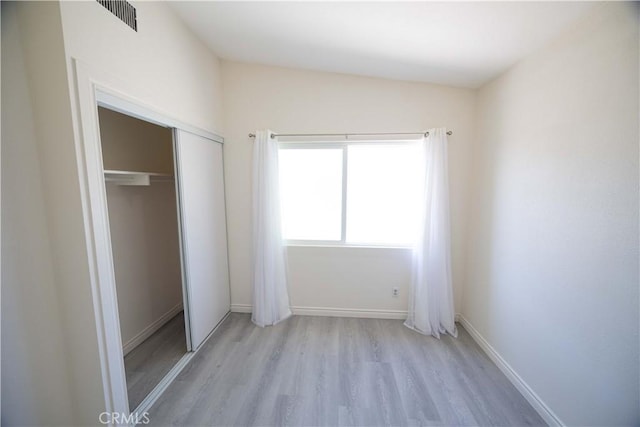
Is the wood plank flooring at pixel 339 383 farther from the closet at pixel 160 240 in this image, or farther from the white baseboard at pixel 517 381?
the closet at pixel 160 240

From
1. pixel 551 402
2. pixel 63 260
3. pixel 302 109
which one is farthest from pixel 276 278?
pixel 551 402

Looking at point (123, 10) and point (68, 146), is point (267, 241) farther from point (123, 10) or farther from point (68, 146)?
point (123, 10)

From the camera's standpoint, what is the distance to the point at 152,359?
6.48 ft

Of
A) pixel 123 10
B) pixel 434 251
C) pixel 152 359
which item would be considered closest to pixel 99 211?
pixel 123 10

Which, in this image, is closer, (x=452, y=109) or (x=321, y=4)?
(x=321, y=4)

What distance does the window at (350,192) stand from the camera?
96.8 inches

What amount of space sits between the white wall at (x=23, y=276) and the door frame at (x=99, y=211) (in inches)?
8.2

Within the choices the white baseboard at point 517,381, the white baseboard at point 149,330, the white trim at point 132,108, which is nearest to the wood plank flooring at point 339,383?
the white baseboard at point 517,381

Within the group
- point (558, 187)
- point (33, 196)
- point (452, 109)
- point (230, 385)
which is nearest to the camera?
point (33, 196)

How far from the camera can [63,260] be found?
44.5 inches

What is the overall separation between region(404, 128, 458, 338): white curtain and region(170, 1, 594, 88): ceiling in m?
0.62

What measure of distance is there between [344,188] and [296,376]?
1766mm

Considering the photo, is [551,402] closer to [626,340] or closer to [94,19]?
[626,340]

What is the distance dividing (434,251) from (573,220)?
3.55 ft
